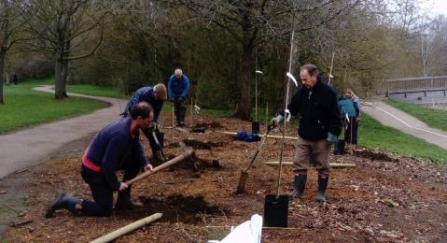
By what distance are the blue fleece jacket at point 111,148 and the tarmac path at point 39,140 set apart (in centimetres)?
339

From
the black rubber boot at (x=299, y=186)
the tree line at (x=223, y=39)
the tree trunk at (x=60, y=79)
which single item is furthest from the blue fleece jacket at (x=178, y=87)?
the tree trunk at (x=60, y=79)

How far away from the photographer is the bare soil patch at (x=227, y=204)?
5.42 m

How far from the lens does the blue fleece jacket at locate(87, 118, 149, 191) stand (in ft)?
18.1

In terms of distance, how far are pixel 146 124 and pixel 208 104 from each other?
19.7m

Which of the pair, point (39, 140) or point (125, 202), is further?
point (39, 140)

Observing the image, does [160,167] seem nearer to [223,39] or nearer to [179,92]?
[179,92]

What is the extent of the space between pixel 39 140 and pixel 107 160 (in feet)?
27.2

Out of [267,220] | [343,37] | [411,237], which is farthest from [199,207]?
[343,37]

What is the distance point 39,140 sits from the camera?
43.0 feet

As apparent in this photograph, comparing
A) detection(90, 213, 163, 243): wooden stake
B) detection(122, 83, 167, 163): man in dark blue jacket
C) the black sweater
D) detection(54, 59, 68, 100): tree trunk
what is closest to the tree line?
detection(54, 59, 68, 100): tree trunk

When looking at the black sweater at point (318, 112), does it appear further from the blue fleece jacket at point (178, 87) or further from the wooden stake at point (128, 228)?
the blue fleece jacket at point (178, 87)

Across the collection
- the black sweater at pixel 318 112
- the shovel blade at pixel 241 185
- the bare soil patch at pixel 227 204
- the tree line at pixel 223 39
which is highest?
the tree line at pixel 223 39

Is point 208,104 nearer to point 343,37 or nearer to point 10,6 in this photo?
point 343,37

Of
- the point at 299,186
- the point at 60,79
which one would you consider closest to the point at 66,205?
the point at 299,186
